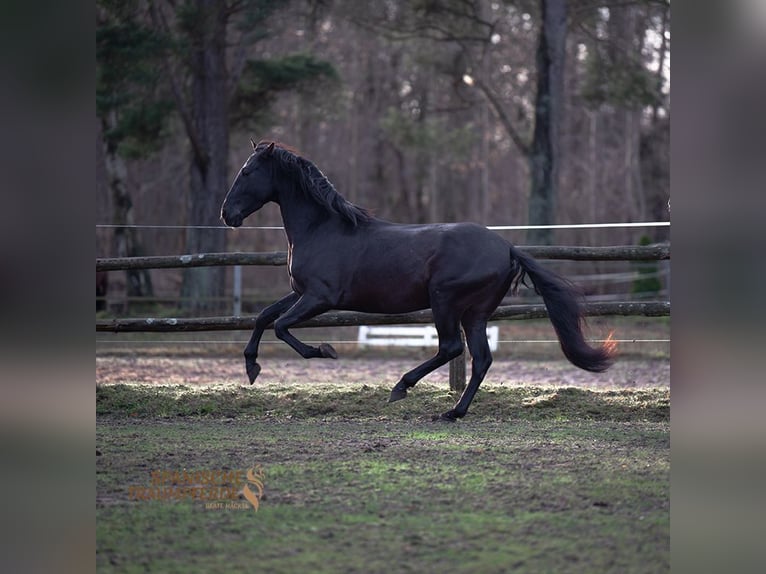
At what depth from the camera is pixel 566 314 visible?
632 centimetres

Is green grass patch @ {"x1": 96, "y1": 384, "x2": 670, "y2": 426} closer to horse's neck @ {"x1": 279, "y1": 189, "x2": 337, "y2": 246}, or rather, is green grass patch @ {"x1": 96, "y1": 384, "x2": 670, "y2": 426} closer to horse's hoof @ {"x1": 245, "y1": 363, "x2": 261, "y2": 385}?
horse's hoof @ {"x1": 245, "y1": 363, "x2": 261, "y2": 385}

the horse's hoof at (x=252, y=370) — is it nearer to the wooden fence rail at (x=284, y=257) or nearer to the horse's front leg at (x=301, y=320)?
the horse's front leg at (x=301, y=320)

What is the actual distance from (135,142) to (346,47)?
53.8ft

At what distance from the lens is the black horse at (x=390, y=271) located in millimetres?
6246

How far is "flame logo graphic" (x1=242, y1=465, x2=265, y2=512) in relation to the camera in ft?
13.5

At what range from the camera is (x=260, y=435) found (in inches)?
230

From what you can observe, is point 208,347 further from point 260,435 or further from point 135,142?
point 260,435

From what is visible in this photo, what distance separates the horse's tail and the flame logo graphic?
8.75 ft

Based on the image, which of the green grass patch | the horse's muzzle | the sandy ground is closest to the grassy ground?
the green grass patch

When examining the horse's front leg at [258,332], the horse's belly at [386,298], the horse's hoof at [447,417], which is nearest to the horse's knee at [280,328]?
the horse's front leg at [258,332]

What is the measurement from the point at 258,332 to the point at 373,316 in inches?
76.6

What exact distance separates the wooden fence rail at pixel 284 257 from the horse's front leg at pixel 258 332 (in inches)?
53.5

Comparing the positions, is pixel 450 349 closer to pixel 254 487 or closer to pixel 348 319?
pixel 348 319
